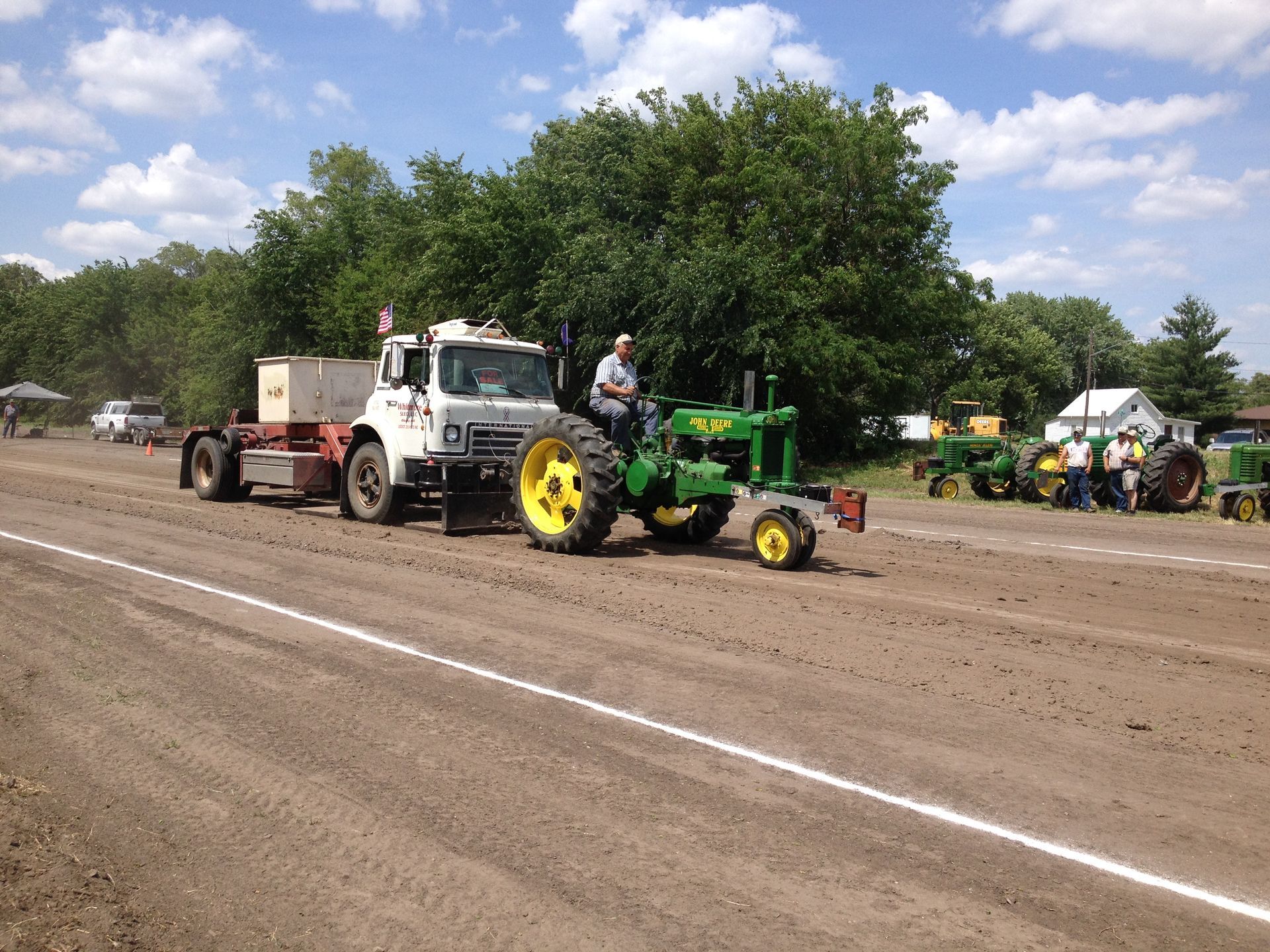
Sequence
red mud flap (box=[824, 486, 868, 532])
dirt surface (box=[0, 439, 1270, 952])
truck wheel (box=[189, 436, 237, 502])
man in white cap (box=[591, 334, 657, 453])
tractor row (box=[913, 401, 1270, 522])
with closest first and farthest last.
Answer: dirt surface (box=[0, 439, 1270, 952])
red mud flap (box=[824, 486, 868, 532])
man in white cap (box=[591, 334, 657, 453])
truck wheel (box=[189, 436, 237, 502])
tractor row (box=[913, 401, 1270, 522])

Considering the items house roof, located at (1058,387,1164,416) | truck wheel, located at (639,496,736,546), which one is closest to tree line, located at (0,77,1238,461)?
truck wheel, located at (639,496,736,546)

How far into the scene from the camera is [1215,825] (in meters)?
4.34

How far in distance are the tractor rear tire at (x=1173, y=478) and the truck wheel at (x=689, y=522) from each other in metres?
10.1

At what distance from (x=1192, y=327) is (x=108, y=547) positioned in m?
65.0

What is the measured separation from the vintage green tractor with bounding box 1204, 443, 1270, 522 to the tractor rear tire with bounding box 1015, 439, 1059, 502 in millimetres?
3006

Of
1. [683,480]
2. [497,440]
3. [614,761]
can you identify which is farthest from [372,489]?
[614,761]

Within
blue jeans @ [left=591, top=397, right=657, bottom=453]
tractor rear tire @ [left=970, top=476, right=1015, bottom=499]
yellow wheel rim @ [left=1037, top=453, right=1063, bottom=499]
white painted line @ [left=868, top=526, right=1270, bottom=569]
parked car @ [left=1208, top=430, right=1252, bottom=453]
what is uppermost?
parked car @ [left=1208, top=430, right=1252, bottom=453]

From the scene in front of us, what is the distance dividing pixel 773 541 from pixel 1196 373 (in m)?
61.7

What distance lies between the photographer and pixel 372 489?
542 inches

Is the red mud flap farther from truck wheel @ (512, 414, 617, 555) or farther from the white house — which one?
the white house

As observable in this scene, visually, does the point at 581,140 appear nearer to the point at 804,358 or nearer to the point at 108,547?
the point at 804,358

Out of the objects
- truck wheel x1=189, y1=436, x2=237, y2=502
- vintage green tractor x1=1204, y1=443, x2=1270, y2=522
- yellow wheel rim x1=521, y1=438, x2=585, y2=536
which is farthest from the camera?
vintage green tractor x1=1204, y1=443, x2=1270, y2=522

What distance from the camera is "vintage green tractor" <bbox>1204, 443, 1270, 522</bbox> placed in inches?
697

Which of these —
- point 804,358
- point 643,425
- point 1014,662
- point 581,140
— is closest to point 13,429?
point 581,140
